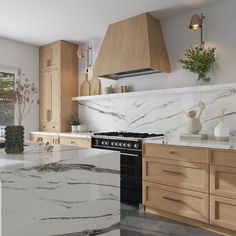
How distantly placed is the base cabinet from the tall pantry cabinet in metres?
2.17

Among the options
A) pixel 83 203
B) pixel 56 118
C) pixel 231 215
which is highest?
pixel 56 118

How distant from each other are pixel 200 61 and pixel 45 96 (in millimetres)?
3050

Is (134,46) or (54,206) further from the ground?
(134,46)

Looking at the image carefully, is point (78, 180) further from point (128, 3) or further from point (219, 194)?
point (128, 3)

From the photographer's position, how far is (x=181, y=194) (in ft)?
9.07

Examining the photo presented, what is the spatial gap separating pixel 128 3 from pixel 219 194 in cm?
246

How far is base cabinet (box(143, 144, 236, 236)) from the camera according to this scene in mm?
2432

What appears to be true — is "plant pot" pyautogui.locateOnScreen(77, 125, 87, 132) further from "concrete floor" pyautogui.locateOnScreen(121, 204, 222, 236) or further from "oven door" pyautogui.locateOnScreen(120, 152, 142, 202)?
"concrete floor" pyautogui.locateOnScreen(121, 204, 222, 236)

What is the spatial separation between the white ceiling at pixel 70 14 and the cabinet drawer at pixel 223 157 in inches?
75.5

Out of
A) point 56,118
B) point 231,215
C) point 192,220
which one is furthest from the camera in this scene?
point 56,118

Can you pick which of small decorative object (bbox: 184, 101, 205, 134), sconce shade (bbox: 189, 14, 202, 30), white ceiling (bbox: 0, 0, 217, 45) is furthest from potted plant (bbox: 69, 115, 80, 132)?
sconce shade (bbox: 189, 14, 202, 30)

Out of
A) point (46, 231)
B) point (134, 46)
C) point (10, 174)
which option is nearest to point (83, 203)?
point (46, 231)

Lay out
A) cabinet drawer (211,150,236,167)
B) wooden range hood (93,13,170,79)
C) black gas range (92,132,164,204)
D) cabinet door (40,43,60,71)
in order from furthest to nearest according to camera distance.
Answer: cabinet door (40,43,60,71)
wooden range hood (93,13,170,79)
black gas range (92,132,164,204)
cabinet drawer (211,150,236,167)

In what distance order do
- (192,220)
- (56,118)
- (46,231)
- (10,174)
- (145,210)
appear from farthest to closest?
(56,118), (145,210), (192,220), (46,231), (10,174)
